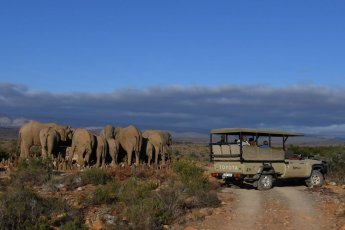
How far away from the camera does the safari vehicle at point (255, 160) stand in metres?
21.2

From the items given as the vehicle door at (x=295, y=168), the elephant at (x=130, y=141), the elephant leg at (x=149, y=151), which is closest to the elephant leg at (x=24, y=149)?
the elephant at (x=130, y=141)

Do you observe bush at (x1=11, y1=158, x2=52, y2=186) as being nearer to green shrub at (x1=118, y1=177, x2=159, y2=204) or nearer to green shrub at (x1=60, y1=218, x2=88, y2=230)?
green shrub at (x1=118, y1=177, x2=159, y2=204)

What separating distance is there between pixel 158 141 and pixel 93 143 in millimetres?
5946

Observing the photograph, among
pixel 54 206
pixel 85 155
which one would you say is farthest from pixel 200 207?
pixel 85 155

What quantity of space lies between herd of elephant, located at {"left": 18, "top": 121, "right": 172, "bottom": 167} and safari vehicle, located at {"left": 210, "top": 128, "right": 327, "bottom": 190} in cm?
834

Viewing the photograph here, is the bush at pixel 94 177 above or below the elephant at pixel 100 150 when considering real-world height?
below

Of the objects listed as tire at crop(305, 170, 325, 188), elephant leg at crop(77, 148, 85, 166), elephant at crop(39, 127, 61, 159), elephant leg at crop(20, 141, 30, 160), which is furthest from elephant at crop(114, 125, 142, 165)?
tire at crop(305, 170, 325, 188)

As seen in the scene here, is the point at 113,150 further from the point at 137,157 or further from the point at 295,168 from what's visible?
the point at 295,168

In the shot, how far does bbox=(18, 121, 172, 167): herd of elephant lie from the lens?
93.9 feet

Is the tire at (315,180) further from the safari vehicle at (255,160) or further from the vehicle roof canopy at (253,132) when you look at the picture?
the vehicle roof canopy at (253,132)

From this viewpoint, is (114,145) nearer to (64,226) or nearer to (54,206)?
(54,206)

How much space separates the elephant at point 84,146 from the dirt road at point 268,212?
957 cm

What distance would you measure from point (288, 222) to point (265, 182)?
6117 millimetres

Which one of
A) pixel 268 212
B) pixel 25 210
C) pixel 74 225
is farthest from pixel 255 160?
pixel 25 210
